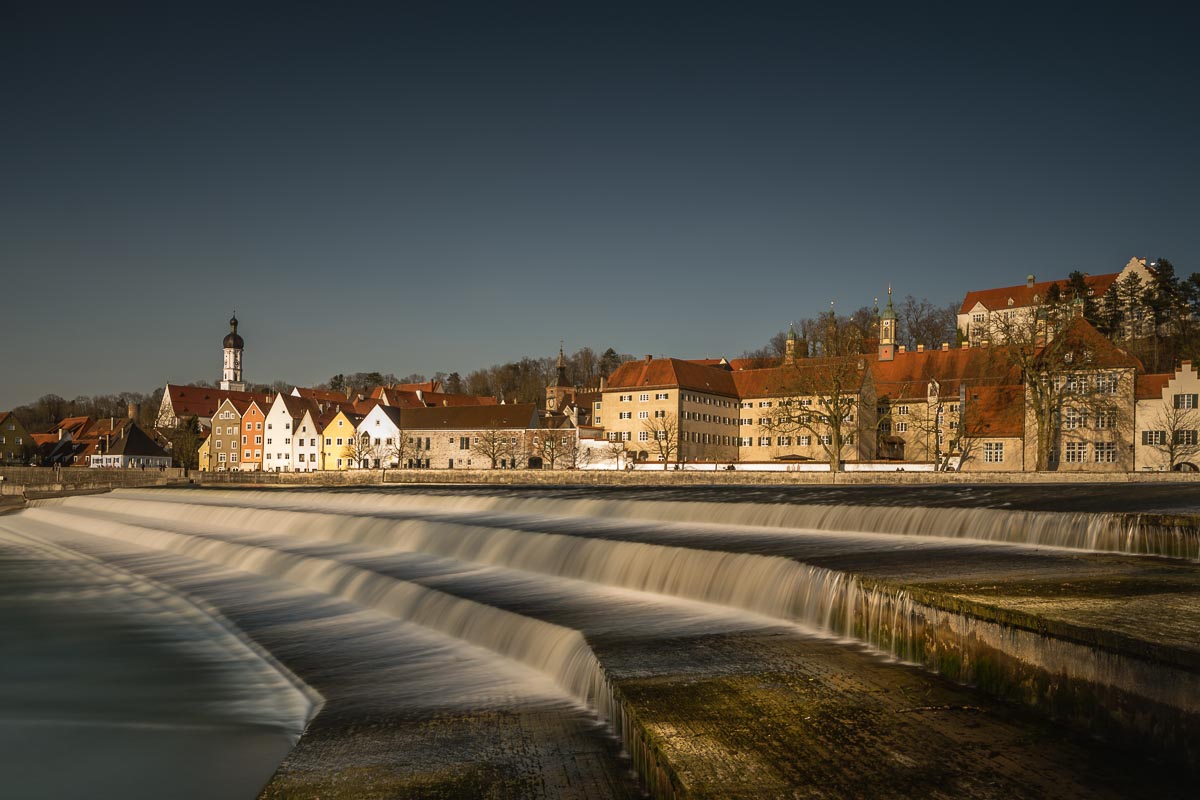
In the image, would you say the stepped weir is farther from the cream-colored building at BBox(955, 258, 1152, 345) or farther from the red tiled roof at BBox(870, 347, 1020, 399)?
the cream-colored building at BBox(955, 258, 1152, 345)

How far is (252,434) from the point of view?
123938mm

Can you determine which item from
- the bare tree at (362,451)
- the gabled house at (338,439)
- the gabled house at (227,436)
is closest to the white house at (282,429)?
the gabled house at (338,439)

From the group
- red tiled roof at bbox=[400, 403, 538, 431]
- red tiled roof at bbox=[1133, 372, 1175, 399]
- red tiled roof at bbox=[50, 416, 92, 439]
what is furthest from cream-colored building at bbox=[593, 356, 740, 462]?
red tiled roof at bbox=[50, 416, 92, 439]

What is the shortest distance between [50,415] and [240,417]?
7488cm

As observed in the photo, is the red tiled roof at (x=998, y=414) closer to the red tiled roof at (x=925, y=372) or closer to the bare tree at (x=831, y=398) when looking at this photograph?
the red tiled roof at (x=925, y=372)

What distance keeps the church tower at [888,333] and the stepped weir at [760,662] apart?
274 ft

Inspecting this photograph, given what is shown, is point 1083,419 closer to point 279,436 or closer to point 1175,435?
point 1175,435

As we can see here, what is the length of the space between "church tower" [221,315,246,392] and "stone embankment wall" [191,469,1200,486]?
73.4 m

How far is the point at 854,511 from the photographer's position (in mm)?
17562

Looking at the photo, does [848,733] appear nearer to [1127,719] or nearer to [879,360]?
[1127,719]

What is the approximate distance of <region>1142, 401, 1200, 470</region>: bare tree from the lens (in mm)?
58091

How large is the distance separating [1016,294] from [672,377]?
57.1m

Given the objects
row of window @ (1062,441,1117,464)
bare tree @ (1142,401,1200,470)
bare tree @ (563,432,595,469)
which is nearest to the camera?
bare tree @ (1142,401,1200,470)

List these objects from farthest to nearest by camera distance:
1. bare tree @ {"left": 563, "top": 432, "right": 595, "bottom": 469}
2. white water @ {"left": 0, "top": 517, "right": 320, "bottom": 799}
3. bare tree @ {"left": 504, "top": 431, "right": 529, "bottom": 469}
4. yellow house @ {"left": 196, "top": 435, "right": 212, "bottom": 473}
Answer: yellow house @ {"left": 196, "top": 435, "right": 212, "bottom": 473} < bare tree @ {"left": 504, "top": 431, "right": 529, "bottom": 469} < bare tree @ {"left": 563, "top": 432, "right": 595, "bottom": 469} < white water @ {"left": 0, "top": 517, "right": 320, "bottom": 799}
